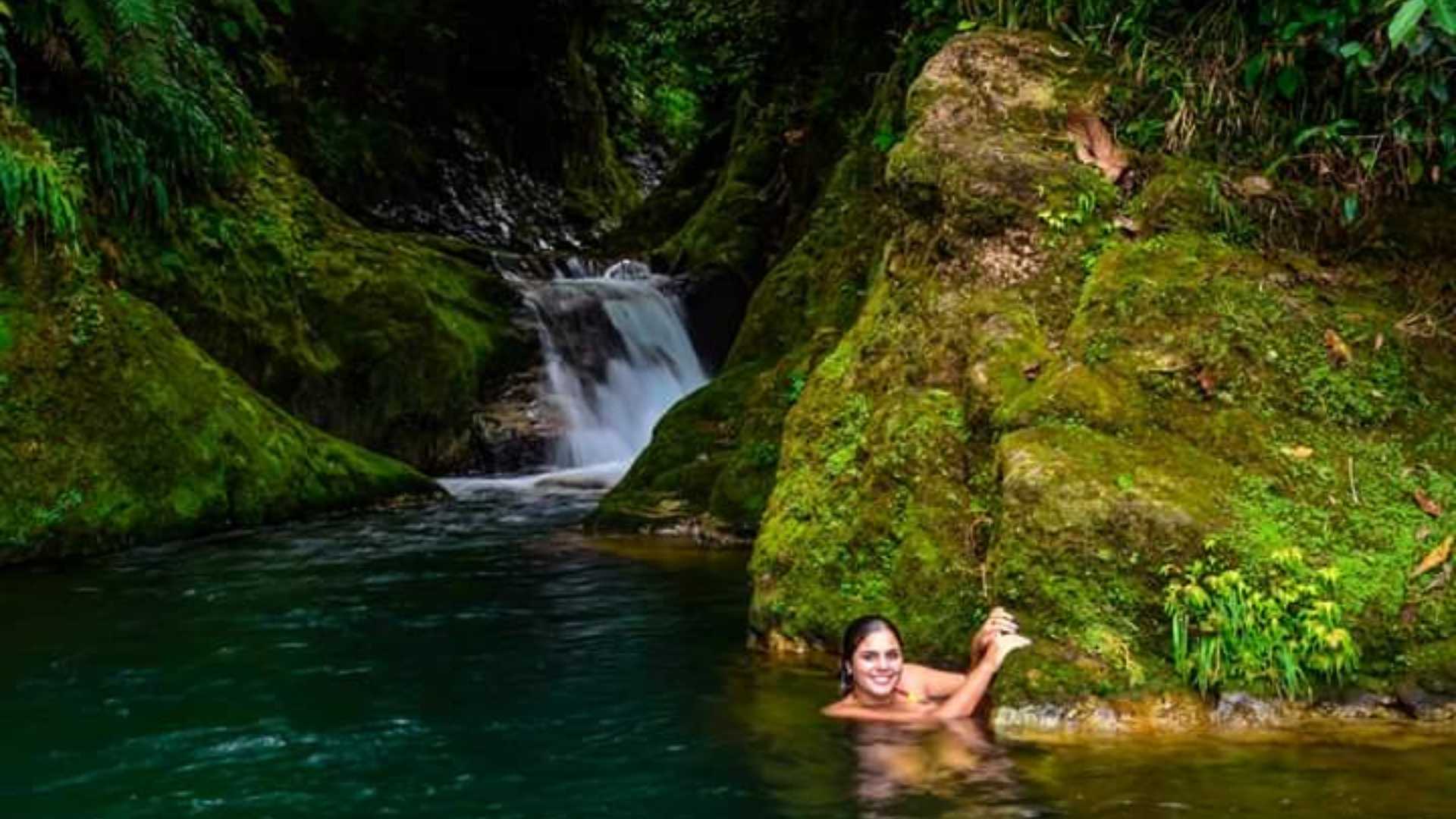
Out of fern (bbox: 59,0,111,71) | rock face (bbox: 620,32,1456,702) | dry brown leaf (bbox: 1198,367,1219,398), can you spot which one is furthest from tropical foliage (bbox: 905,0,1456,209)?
fern (bbox: 59,0,111,71)

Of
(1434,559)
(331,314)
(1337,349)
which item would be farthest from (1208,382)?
(331,314)

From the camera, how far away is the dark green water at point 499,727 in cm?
461

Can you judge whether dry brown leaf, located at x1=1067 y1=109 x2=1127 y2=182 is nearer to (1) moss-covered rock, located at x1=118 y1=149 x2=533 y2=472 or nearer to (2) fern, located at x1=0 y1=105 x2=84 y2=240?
(2) fern, located at x1=0 y1=105 x2=84 y2=240

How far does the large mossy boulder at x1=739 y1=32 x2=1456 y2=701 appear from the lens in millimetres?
5301

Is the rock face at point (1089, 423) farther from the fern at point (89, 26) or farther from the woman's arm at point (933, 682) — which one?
the fern at point (89, 26)

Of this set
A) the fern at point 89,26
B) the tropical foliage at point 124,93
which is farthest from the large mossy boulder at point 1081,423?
the fern at point 89,26

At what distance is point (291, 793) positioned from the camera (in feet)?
16.0

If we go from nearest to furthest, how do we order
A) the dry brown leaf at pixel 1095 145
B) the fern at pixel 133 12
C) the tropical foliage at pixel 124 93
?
the dry brown leaf at pixel 1095 145 → the fern at pixel 133 12 → the tropical foliage at pixel 124 93

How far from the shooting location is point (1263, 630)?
5.11m

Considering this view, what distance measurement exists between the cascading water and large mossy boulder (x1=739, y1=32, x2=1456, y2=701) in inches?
357

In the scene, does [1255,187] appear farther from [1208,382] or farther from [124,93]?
[124,93]

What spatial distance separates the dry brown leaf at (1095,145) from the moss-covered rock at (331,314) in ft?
31.0

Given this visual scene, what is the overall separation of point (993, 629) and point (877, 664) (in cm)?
47

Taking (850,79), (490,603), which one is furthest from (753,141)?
(490,603)
